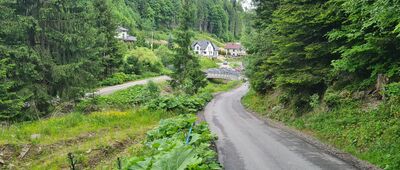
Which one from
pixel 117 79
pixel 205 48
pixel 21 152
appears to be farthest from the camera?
pixel 205 48

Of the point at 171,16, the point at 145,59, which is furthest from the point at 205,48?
the point at 145,59

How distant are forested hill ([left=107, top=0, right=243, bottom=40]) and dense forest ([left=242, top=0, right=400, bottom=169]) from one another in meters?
81.4

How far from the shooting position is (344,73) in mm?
17312

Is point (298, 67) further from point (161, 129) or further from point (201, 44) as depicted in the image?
point (201, 44)

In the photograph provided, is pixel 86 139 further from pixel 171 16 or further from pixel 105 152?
pixel 171 16

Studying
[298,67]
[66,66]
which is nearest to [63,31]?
[66,66]

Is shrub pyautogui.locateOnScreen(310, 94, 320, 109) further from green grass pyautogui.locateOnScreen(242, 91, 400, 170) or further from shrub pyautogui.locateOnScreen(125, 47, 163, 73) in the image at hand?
shrub pyautogui.locateOnScreen(125, 47, 163, 73)

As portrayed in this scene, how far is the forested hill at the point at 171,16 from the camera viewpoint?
111681mm

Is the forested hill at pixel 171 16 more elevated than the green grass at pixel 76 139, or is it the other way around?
the forested hill at pixel 171 16

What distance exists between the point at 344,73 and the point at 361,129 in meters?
5.02

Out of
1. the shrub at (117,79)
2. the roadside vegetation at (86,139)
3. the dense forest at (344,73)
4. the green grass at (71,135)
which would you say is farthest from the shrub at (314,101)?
the shrub at (117,79)

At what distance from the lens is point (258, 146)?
1366 centimetres

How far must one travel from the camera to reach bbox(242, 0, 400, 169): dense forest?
1156 centimetres

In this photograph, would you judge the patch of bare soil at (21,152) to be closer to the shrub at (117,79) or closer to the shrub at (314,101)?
the shrub at (314,101)
